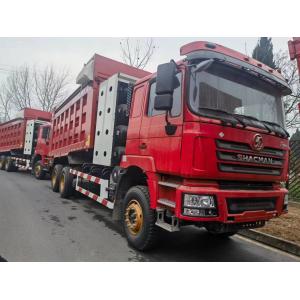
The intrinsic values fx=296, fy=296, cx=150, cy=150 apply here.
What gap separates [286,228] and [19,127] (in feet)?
48.3

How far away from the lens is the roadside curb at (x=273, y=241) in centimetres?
484

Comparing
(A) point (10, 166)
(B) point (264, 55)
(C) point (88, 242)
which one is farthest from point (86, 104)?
(B) point (264, 55)

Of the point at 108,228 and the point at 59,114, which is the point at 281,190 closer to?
the point at 108,228

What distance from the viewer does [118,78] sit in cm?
570

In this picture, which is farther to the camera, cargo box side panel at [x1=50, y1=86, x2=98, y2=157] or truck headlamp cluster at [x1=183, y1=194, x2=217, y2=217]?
cargo box side panel at [x1=50, y1=86, x2=98, y2=157]

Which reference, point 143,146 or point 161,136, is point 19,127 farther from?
point 161,136

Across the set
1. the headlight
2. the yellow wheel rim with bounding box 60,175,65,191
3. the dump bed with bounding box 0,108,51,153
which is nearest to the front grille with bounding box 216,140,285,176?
the headlight

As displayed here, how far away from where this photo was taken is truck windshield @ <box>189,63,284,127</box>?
142 inches

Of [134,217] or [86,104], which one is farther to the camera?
[86,104]

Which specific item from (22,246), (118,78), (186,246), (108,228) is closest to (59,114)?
(118,78)

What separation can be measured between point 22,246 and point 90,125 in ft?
10.0

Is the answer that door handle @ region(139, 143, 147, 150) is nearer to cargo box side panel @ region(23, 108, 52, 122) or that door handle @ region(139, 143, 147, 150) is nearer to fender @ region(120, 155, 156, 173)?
fender @ region(120, 155, 156, 173)

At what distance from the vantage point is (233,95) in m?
3.89

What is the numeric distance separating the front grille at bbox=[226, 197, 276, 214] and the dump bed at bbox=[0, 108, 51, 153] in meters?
14.5
